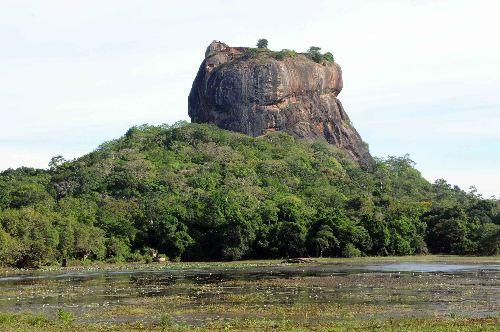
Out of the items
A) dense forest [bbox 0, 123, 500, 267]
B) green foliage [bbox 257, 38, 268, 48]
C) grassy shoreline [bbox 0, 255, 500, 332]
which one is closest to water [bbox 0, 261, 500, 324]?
grassy shoreline [bbox 0, 255, 500, 332]

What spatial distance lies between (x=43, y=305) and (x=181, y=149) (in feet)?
330

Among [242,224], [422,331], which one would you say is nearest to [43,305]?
[422,331]

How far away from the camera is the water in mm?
36500

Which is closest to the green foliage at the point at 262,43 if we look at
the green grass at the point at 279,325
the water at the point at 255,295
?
the water at the point at 255,295

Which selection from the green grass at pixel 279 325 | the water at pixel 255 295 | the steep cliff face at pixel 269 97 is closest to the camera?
the green grass at pixel 279 325

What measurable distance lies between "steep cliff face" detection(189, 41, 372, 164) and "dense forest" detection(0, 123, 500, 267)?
15043mm

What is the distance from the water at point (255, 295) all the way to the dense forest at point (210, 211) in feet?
85.1

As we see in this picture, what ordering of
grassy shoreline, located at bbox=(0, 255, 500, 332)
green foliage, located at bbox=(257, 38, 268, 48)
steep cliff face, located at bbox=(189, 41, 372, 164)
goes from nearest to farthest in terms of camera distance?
grassy shoreline, located at bbox=(0, 255, 500, 332)
steep cliff face, located at bbox=(189, 41, 372, 164)
green foliage, located at bbox=(257, 38, 268, 48)

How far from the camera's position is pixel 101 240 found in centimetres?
9031

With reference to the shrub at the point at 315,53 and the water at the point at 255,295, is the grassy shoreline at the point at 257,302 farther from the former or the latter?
the shrub at the point at 315,53

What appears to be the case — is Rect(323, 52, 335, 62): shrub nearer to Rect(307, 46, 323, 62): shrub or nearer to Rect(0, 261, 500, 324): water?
Rect(307, 46, 323, 62): shrub

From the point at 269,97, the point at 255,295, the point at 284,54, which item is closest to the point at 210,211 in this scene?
the point at 255,295

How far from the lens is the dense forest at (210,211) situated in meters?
90.1

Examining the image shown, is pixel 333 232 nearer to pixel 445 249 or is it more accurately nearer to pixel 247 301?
pixel 445 249
